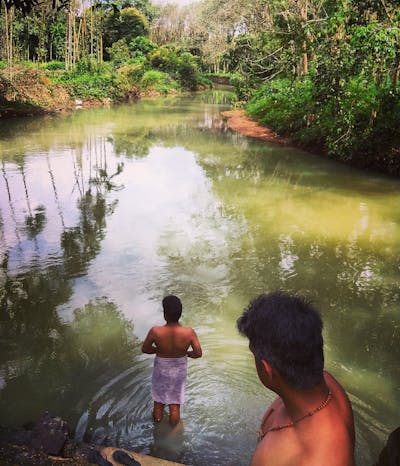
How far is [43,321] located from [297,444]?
160 inches

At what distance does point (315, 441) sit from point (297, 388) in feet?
0.55

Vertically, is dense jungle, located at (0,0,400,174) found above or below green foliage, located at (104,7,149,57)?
below

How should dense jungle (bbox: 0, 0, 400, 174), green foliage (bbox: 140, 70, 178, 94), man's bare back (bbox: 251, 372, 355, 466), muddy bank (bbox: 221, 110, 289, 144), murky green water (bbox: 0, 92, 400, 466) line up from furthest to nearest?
1. green foliage (bbox: 140, 70, 178, 94)
2. muddy bank (bbox: 221, 110, 289, 144)
3. dense jungle (bbox: 0, 0, 400, 174)
4. murky green water (bbox: 0, 92, 400, 466)
5. man's bare back (bbox: 251, 372, 355, 466)

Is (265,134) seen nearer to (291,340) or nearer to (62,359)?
(62,359)

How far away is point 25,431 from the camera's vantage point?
307 centimetres

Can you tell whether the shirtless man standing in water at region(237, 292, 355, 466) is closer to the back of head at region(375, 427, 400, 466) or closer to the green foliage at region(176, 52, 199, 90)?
the back of head at region(375, 427, 400, 466)

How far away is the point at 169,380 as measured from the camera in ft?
10.9

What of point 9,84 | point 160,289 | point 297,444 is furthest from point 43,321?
point 9,84

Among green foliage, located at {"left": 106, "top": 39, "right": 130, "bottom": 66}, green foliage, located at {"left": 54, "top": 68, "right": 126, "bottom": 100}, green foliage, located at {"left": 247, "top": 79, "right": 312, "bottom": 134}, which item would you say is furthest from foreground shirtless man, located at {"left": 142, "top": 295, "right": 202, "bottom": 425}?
green foliage, located at {"left": 106, "top": 39, "right": 130, "bottom": 66}

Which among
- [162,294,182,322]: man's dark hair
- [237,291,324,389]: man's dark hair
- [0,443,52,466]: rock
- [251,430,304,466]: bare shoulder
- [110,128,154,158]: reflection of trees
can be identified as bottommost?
[110,128,154,158]: reflection of trees

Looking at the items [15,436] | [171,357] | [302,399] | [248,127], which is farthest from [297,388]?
[248,127]

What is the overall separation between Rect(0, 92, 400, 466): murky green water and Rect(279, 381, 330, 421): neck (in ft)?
6.18

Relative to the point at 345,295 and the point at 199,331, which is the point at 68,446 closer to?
the point at 199,331

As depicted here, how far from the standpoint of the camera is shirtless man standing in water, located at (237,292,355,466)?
142 cm
